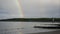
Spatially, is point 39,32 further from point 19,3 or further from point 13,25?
point 19,3

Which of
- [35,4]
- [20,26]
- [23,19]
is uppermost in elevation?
[35,4]

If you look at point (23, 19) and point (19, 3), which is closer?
point (23, 19)

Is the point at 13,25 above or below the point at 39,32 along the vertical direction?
above

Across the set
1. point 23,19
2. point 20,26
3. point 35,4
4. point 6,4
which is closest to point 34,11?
point 35,4

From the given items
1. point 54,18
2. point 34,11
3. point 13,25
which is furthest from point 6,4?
point 54,18

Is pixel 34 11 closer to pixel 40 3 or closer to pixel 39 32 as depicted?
pixel 40 3

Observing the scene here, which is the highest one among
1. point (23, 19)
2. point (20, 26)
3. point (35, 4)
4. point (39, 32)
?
point (35, 4)

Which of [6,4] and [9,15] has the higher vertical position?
[6,4]

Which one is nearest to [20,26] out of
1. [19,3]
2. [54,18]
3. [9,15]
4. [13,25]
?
[13,25]

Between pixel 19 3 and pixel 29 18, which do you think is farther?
pixel 19 3
